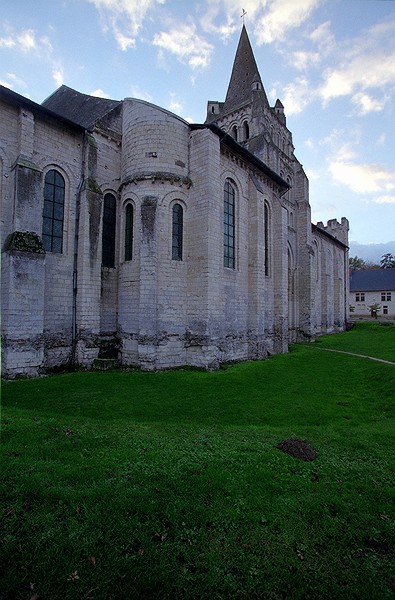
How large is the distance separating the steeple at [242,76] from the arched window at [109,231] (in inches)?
680

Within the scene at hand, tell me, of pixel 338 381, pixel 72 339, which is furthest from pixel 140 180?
pixel 338 381

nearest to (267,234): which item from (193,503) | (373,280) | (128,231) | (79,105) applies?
(128,231)

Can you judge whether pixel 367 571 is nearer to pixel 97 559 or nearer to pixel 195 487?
pixel 195 487

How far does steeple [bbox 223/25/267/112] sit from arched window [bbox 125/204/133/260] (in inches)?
685

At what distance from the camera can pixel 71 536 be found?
11.8 ft

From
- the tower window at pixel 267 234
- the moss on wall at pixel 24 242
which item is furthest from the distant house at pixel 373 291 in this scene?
the moss on wall at pixel 24 242

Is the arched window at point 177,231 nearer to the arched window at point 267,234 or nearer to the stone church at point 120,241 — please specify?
the stone church at point 120,241

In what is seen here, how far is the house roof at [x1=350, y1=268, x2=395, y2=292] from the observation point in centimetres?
5184

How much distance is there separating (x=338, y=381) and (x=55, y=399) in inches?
432

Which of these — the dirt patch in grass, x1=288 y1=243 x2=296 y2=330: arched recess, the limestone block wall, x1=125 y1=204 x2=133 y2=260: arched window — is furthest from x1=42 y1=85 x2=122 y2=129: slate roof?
x1=288 y1=243 x2=296 y2=330: arched recess

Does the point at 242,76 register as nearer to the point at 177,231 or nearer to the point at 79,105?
the point at 79,105

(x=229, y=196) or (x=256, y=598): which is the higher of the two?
(x=229, y=196)

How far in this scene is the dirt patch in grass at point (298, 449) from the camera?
19.2ft

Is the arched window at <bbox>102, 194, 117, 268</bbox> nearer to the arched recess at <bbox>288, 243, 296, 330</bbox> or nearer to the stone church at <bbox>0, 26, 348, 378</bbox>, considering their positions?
the stone church at <bbox>0, 26, 348, 378</bbox>
